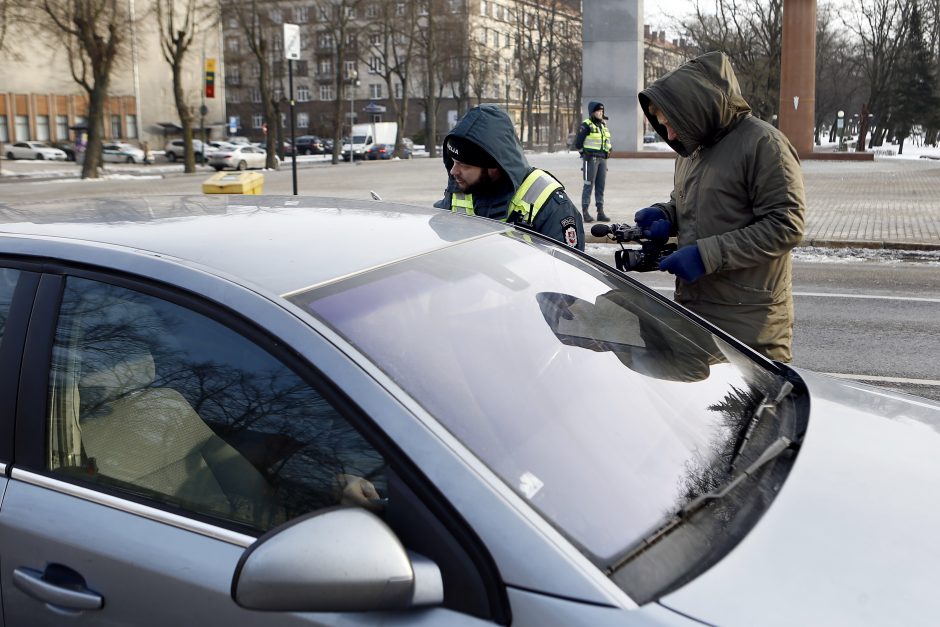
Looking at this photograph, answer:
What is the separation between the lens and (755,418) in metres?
2.39

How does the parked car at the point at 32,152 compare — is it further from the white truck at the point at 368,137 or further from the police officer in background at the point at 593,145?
the police officer in background at the point at 593,145

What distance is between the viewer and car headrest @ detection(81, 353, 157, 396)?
2.15 meters

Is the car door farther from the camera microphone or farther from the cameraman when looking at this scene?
the camera microphone

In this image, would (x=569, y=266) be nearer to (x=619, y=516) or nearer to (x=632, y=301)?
(x=632, y=301)

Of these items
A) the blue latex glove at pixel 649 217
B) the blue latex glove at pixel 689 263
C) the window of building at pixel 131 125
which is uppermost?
the window of building at pixel 131 125

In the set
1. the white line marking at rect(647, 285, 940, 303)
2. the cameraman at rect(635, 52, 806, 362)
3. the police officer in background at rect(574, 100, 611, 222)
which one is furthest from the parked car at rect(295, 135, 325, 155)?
the cameraman at rect(635, 52, 806, 362)

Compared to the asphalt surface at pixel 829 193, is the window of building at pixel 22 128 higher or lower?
higher

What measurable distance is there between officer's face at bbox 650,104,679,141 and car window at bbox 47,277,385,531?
238 cm

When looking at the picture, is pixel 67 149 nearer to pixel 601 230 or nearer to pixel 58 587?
pixel 601 230

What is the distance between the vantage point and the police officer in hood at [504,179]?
13.5 feet

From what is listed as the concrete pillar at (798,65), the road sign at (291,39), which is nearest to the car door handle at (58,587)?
the road sign at (291,39)

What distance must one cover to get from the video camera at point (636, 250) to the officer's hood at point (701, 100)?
1.60 ft

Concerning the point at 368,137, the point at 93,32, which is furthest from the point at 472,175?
the point at 368,137

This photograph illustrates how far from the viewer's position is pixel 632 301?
280 centimetres
